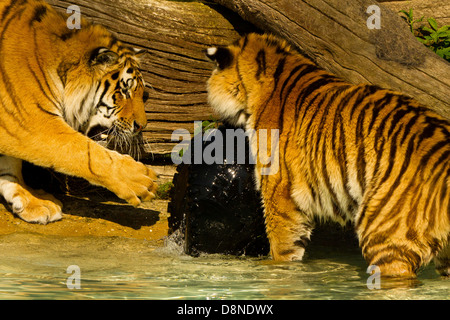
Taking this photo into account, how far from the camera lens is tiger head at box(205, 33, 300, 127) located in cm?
428

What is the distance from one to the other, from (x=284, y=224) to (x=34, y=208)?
6.22 ft

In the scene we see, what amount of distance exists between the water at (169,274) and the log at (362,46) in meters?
1.29

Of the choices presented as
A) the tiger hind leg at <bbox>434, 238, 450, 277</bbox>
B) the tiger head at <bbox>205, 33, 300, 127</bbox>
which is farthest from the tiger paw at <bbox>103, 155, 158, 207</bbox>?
the tiger hind leg at <bbox>434, 238, 450, 277</bbox>

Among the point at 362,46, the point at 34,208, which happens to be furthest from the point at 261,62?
the point at 34,208

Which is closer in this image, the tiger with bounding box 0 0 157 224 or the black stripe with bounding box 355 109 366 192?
the black stripe with bounding box 355 109 366 192

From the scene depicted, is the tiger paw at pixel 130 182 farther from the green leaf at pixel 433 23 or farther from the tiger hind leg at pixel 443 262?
the green leaf at pixel 433 23

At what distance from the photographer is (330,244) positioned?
4844 mm

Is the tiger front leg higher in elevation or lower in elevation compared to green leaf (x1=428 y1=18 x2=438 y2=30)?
lower

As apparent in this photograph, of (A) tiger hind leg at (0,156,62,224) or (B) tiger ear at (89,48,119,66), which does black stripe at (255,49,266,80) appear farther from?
(A) tiger hind leg at (0,156,62,224)

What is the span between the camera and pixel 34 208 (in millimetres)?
4852

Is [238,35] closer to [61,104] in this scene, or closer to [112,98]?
[112,98]

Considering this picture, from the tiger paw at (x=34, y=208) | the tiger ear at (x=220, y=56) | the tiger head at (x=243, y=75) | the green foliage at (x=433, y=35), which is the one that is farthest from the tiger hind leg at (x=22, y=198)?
the green foliage at (x=433, y=35)

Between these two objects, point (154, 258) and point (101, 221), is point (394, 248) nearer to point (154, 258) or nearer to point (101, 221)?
point (154, 258)

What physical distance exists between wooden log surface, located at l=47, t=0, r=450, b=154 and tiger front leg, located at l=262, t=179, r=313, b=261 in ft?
4.90
